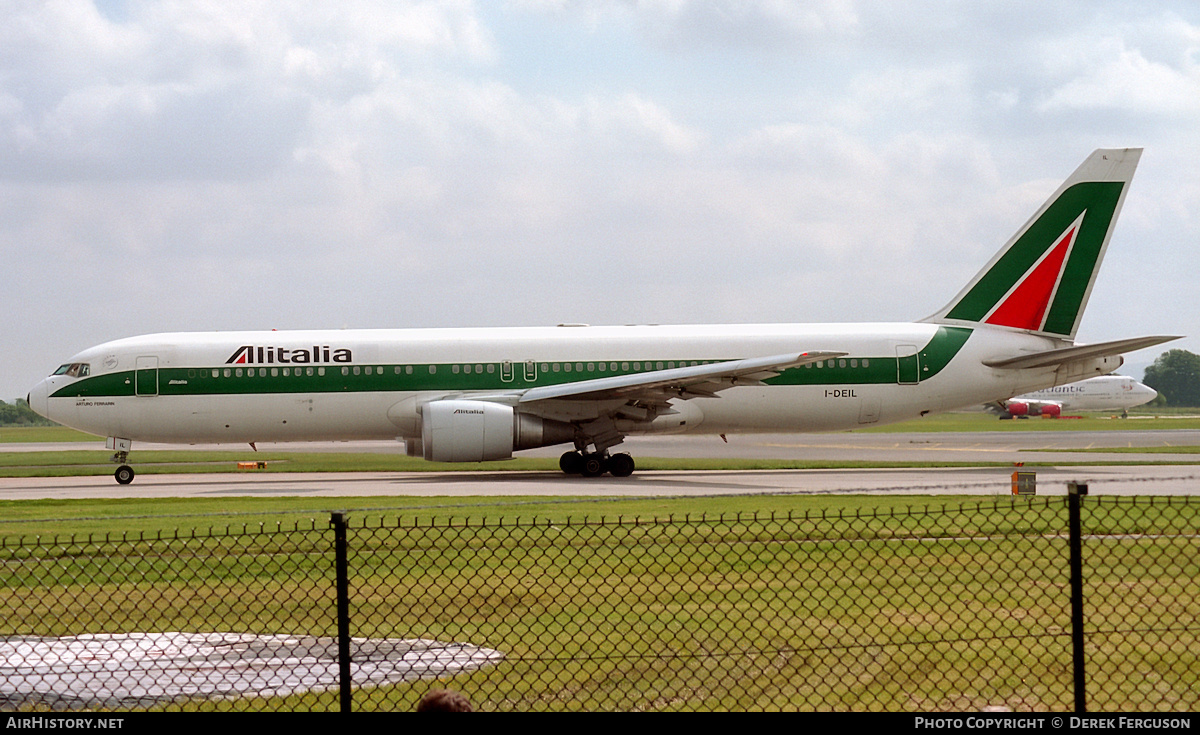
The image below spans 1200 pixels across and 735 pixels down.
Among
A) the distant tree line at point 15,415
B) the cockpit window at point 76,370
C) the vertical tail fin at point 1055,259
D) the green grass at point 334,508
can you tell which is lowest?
the distant tree line at point 15,415

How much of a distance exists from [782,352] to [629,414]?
4051 mm

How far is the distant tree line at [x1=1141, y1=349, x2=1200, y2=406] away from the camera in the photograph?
502 ft

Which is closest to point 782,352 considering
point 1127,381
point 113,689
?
point 113,689

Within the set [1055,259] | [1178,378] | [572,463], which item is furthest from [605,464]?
[1178,378]

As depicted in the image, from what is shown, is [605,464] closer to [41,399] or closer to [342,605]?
[41,399]

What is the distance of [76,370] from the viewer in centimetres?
2678

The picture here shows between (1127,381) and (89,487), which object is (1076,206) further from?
(1127,381)

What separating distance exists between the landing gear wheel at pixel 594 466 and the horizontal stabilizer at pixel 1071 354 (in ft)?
31.9

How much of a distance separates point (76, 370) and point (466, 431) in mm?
9690

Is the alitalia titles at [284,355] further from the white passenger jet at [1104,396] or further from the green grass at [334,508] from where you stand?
the white passenger jet at [1104,396]

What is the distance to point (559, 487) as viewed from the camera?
73.7 ft

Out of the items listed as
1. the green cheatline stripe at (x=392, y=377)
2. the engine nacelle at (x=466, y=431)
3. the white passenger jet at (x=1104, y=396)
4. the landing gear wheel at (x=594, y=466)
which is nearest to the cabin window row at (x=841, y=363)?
the green cheatline stripe at (x=392, y=377)

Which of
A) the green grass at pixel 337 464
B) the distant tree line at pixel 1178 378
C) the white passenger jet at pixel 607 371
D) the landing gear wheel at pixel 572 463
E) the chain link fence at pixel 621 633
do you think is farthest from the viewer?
the distant tree line at pixel 1178 378

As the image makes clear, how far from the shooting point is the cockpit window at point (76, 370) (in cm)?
2669
